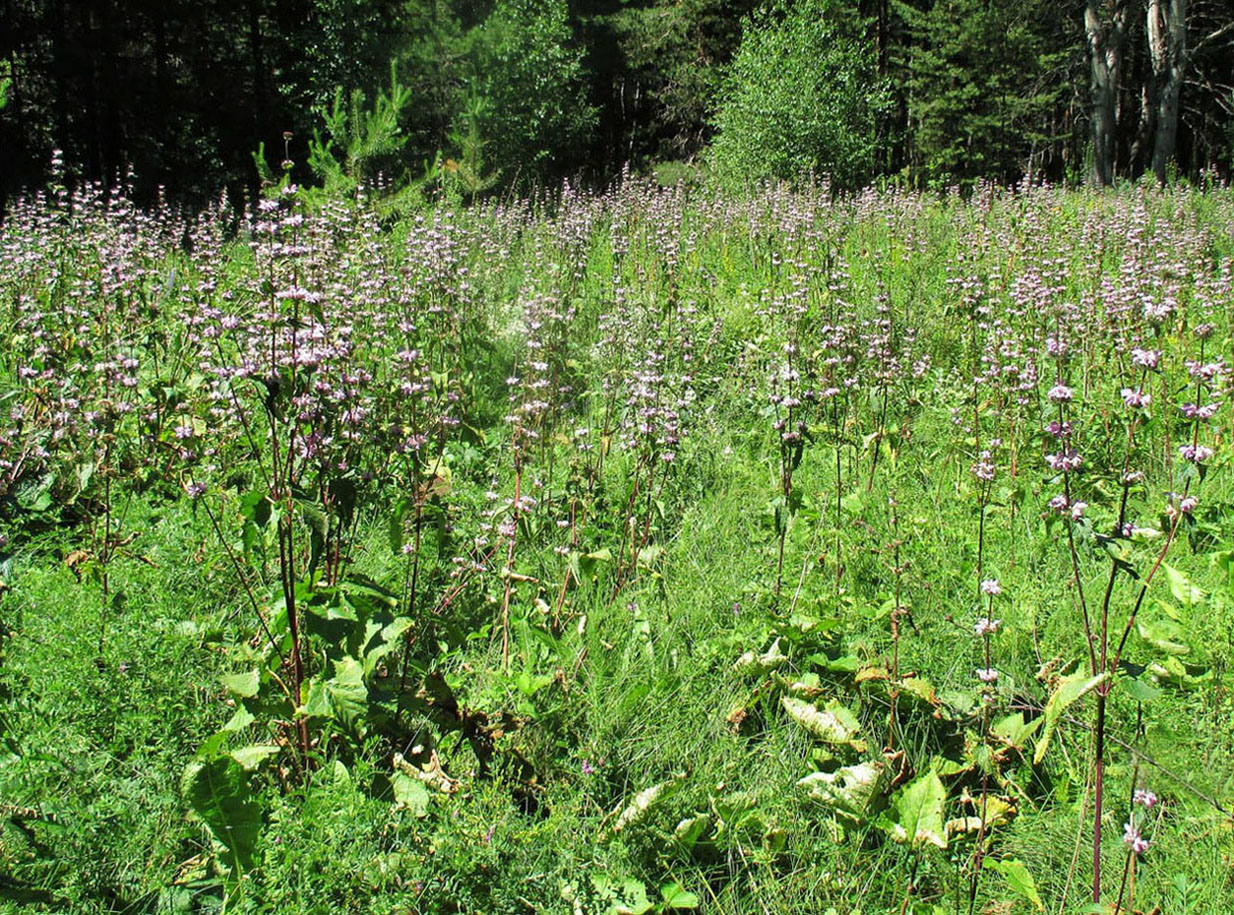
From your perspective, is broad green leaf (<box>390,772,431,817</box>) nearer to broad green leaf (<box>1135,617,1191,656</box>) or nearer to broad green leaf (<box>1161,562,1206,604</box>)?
broad green leaf (<box>1135,617,1191,656</box>)

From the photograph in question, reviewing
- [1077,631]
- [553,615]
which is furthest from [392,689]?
[1077,631]

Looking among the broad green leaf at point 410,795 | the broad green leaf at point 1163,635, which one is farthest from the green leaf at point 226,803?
the broad green leaf at point 1163,635

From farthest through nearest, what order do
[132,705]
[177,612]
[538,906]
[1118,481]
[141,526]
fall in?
[1118,481] → [141,526] → [177,612] → [132,705] → [538,906]

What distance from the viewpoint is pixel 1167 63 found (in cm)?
1880

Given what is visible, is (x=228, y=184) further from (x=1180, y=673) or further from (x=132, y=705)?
(x=1180, y=673)

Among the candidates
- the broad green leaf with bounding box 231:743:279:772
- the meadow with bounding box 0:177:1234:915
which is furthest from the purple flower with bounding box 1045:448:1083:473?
the broad green leaf with bounding box 231:743:279:772

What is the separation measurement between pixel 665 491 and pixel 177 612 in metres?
2.13

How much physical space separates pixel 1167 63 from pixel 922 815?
2300 centimetres

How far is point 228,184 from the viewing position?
57.9 feet

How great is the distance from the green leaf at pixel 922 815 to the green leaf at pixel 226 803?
1.57 meters

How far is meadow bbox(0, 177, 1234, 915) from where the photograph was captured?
198 centimetres

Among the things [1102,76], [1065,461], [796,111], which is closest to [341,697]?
[1065,461]

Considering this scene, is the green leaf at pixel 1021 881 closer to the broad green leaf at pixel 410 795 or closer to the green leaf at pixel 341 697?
the broad green leaf at pixel 410 795

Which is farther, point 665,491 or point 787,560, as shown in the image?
point 665,491
